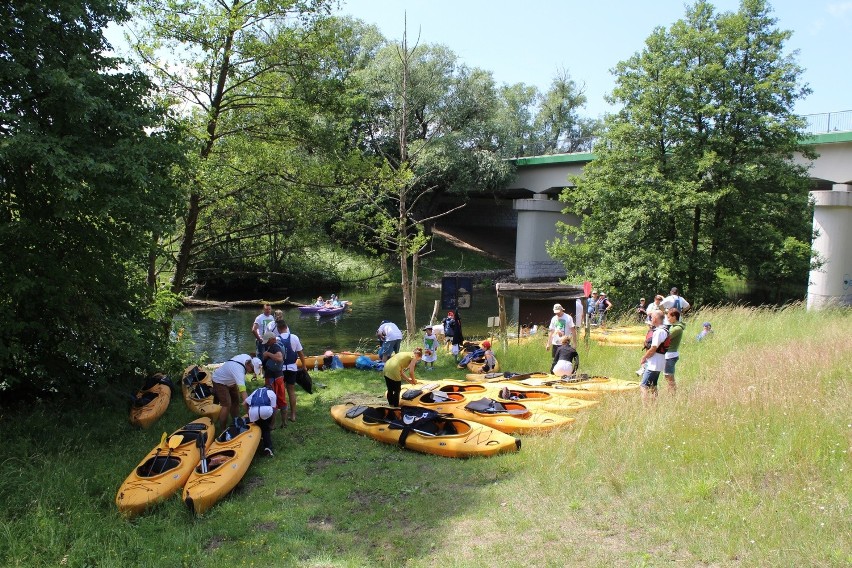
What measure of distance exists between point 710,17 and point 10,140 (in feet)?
67.2

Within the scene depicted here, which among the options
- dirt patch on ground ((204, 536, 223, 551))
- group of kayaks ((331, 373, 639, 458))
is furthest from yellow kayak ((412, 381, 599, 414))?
dirt patch on ground ((204, 536, 223, 551))

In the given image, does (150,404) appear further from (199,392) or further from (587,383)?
(587,383)

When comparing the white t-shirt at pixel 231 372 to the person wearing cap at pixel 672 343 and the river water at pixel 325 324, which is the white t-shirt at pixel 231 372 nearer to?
the person wearing cap at pixel 672 343

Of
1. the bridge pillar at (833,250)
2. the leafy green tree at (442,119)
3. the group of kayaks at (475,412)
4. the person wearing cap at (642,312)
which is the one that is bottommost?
the group of kayaks at (475,412)

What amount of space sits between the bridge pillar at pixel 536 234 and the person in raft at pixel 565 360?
84.5ft

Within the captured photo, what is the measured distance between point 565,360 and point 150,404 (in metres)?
7.26

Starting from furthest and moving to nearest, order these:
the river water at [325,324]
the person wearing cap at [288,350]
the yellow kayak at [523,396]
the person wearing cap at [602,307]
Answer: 1. the river water at [325,324]
2. the person wearing cap at [602,307]
3. the yellow kayak at [523,396]
4. the person wearing cap at [288,350]

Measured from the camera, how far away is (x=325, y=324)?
25469mm

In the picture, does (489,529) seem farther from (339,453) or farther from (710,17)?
(710,17)

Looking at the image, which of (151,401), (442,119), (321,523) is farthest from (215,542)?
(442,119)

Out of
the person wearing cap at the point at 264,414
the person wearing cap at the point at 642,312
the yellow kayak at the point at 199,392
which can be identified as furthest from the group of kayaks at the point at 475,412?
the person wearing cap at the point at 642,312

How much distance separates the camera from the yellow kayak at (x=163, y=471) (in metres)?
6.79

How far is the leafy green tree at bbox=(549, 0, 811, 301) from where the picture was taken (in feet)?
64.1

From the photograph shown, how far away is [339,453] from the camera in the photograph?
841cm
